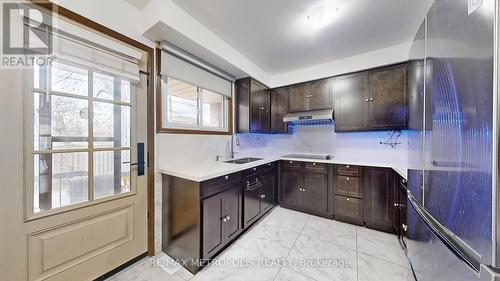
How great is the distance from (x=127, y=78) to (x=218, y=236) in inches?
69.0

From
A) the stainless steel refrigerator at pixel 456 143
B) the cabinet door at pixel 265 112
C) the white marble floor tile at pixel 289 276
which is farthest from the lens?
the cabinet door at pixel 265 112

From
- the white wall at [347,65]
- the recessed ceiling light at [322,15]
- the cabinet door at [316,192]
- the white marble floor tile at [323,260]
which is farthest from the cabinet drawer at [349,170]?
the recessed ceiling light at [322,15]

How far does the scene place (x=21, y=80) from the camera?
1.12m

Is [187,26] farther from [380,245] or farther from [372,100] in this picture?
[380,245]

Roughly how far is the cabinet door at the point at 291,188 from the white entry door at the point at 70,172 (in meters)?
2.07

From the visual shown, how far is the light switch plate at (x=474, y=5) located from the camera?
0.57 m

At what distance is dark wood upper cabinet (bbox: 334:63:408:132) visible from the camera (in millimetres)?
2363

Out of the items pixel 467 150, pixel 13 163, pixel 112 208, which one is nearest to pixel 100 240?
pixel 112 208

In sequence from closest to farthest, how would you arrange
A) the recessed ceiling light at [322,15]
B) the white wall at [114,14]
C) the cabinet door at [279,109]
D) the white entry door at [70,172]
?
the white entry door at [70,172]
the white wall at [114,14]
the recessed ceiling light at [322,15]
the cabinet door at [279,109]

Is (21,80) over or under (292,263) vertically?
over

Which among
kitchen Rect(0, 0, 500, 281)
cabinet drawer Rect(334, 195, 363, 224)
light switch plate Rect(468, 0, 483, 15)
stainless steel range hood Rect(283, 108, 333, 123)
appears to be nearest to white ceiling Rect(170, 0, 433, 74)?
kitchen Rect(0, 0, 500, 281)

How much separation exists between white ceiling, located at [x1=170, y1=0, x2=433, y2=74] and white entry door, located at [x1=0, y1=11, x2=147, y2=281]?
1137 millimetres

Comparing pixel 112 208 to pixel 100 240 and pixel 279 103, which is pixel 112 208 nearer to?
pixel 100 240

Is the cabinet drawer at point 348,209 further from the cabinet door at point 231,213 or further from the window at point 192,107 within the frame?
the window at point 192,107
